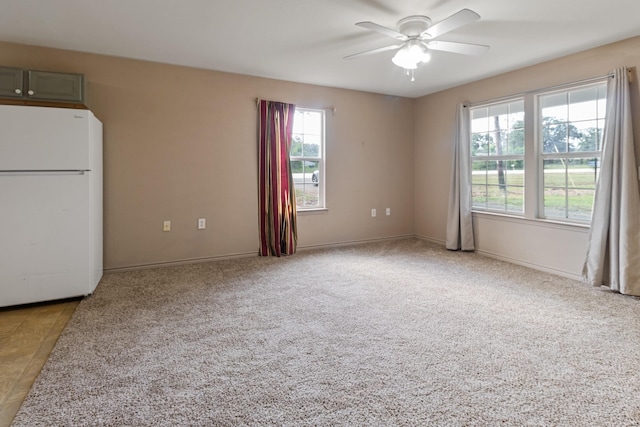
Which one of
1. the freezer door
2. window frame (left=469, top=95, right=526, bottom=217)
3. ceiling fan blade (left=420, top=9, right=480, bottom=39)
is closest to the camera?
ceiling fan blade (left=420, top=9, right=480, bottom=39)

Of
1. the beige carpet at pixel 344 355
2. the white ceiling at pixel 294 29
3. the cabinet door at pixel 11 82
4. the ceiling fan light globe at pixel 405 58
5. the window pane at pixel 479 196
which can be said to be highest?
the white ceiling at pixel 294 29

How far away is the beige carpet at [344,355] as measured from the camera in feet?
5.30

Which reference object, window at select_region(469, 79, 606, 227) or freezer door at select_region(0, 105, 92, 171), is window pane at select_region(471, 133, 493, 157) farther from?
freezer door at select_region(0, 105, 92, 171)

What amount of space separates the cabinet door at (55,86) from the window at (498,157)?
4.62 meters

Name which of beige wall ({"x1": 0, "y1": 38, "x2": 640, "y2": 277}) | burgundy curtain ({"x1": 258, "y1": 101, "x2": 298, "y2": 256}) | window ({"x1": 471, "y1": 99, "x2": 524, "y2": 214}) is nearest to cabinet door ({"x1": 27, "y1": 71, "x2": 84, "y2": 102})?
beige wall ({"x1": 0, "y1": 38, "x2": 640, "y2": 277})

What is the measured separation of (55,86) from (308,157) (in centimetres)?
290

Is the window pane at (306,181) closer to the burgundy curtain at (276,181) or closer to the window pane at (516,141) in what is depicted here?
the burgundy curtain at (276,181)

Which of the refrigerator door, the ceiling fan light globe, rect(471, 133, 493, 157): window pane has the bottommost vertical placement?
the refrigerator door

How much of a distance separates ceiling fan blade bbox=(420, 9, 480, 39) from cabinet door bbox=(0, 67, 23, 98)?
342cm

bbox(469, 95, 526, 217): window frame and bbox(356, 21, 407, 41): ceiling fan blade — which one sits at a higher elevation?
bbox(356, 21, 407, 41): ceiling fan blade

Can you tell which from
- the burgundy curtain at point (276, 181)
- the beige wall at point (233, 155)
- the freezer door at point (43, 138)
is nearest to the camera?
the freezer door at point (43, 138)

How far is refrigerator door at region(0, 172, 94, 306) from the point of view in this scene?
111 inches

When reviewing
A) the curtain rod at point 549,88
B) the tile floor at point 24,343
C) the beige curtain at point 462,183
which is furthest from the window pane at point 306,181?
the tile floor at point 24,343

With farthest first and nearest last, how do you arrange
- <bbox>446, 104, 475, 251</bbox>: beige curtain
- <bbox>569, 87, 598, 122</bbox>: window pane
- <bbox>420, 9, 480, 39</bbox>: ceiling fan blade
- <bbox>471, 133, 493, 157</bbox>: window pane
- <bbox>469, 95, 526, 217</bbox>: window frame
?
<bbox>446, 104, 475, 251</bbox>: beige curtain → <bbox>471, 133, 493, 157</bbox>: window pane → <bbox>469, 95, 526, 217</bbox>: window frame → <bbox>569, 87, 598, 122</bbox>: window pane → <bbox>420, 9, 480, 39</bbox>: ceiling fan blade
